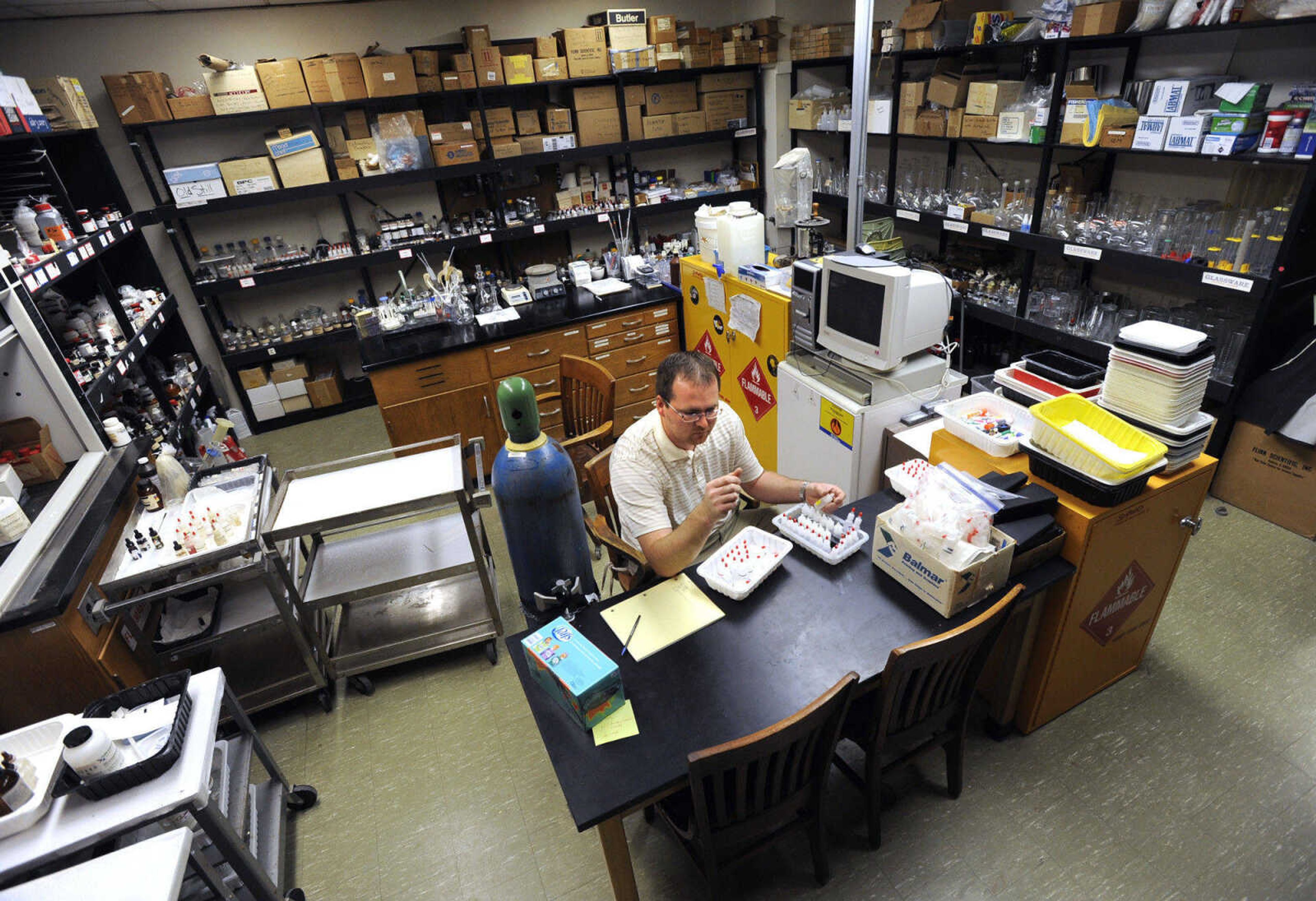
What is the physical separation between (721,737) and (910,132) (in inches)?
168

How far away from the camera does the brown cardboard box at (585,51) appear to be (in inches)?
184

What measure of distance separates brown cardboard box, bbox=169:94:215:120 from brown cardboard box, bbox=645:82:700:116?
3.02 m

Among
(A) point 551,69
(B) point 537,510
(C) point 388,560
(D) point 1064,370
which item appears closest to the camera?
(B) point 537,510

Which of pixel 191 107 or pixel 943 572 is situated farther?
pixel 191 107

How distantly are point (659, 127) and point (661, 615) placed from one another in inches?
182

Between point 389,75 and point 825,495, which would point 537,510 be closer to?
point 825,495

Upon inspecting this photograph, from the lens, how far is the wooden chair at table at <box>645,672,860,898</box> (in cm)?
131

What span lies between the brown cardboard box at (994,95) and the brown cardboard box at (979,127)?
2 centimetres

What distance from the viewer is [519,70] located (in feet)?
15.2

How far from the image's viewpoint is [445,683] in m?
2.72

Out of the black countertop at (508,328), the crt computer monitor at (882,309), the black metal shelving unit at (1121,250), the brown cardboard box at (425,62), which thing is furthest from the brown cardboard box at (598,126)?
the crt computer monitor at (882,309)

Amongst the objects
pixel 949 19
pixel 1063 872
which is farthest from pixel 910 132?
pixel 1063 872

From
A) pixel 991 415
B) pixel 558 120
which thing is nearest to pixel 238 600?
pixel 991 415

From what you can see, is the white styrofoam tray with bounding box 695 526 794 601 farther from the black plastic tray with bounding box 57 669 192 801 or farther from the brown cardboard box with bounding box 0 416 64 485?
the brown cardboard box with bounding box 0 416 64 485
